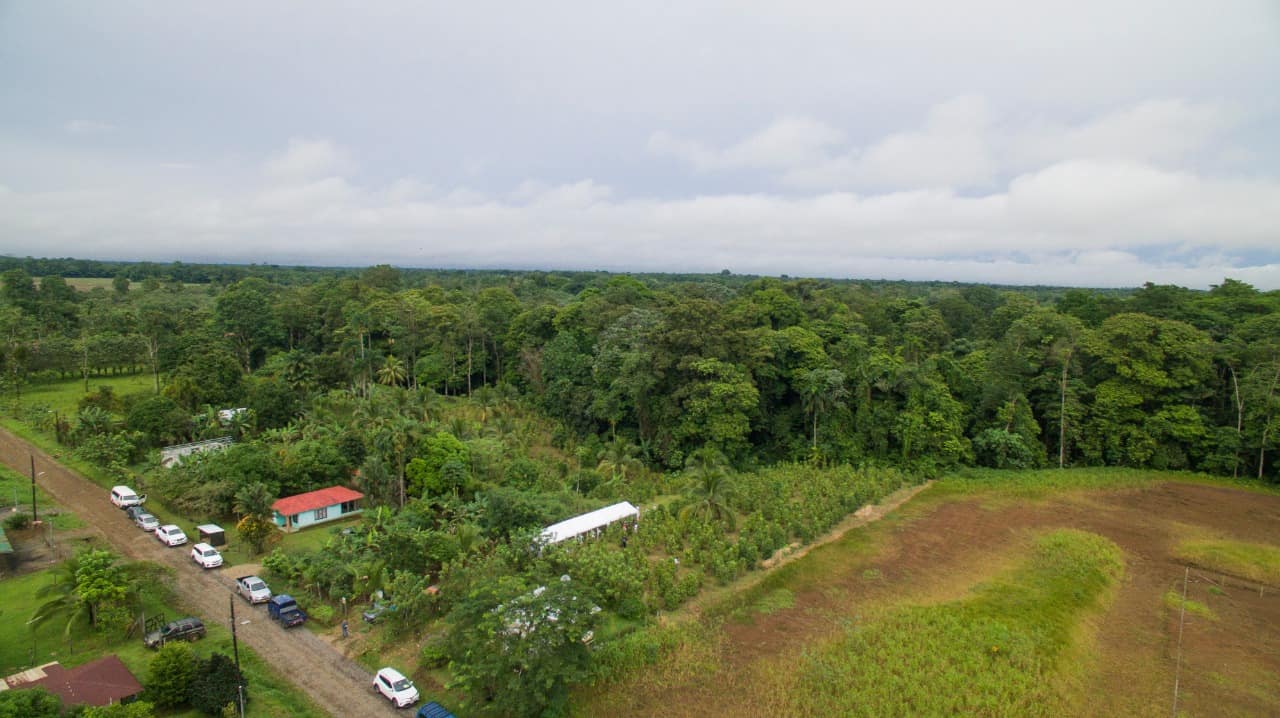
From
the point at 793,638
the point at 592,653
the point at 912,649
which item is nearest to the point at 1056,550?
the point at 912,649

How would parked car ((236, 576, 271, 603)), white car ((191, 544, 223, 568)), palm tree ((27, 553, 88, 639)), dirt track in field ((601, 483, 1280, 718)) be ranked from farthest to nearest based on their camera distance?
white car ((191, 544, 223, 568)) < parked car ((236, 576, 271, 603)) < palm tree ((27, 553, 88, 639)) < dirt track in field ((601, 483, 1280, 718))

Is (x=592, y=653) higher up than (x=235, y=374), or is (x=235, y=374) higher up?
(x=235, y=374)

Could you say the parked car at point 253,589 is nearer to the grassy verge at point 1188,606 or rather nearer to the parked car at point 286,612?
the parked car at point 286,612

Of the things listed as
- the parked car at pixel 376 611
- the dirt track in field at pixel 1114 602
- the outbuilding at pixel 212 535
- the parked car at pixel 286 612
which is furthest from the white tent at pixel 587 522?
the outbuilding at pixel 212 535

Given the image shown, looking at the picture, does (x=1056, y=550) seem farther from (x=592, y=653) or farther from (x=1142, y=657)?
(x=592, y=653)

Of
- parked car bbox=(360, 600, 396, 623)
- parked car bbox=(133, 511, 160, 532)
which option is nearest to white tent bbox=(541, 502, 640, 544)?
parked car bbox=(360, 600, 396, 623)

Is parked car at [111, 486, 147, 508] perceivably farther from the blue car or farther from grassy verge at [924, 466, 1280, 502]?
grassy verge at [924, 466, 1280, 502]

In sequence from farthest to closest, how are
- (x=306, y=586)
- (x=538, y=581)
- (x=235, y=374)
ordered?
(x=235, y=374) → (x=306, y=586) → (x=538, y=581)
